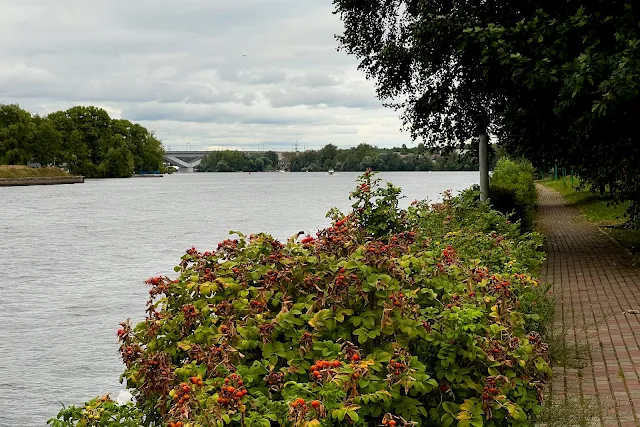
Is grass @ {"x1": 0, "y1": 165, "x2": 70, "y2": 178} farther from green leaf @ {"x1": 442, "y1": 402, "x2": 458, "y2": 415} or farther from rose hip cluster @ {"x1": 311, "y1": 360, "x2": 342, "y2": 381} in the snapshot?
rose hip cluster @ {"x1": 311, "y1": 360, "x2": 342, "y2": 381}

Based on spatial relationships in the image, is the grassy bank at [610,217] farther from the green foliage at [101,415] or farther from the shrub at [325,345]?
the green foliage at [101,415]

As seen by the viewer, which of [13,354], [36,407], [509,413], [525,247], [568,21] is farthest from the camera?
[568,21]

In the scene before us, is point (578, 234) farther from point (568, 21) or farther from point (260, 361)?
point (260, 361)

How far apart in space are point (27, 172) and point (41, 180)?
11.4 ft

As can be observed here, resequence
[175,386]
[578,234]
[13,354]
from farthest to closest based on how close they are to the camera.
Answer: [578,234]
[13,354]
[175,386]

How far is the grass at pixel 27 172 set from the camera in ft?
348

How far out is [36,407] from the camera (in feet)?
27.0

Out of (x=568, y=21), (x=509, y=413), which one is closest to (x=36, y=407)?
(x=509, y=413)

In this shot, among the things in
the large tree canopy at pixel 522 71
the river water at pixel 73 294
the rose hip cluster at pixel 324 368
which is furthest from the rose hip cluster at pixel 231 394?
the large tree canopy at pixel 522 71

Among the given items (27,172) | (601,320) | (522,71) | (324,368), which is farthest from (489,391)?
(27,172)

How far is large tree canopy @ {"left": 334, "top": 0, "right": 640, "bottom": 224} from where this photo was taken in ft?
36.9

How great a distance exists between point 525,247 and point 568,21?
4.74 metres

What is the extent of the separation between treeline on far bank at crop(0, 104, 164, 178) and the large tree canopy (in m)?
103

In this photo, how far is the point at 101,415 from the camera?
133 inches
